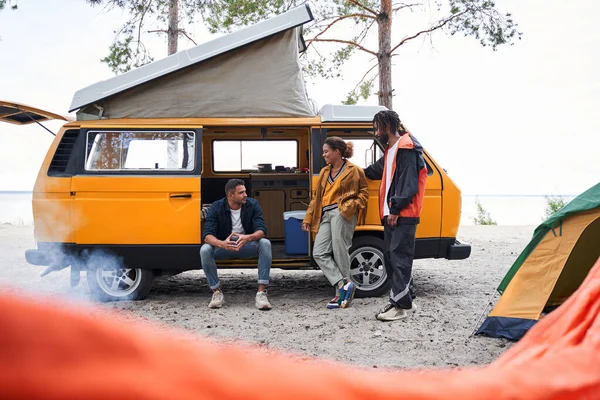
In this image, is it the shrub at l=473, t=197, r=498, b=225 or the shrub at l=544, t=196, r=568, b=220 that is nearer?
the shrub at l=544, t=196, r=568, b=220

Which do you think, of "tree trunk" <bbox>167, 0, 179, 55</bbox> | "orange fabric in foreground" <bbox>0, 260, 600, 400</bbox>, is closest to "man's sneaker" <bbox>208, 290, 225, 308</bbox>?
"orange fabric in foreground" <bbox>0, 260, 600, 400</bbox>

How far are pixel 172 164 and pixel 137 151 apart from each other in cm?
43

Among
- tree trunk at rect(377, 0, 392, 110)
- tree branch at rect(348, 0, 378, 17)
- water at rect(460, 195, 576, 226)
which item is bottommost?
water at rect(460, 195, 576, 226)

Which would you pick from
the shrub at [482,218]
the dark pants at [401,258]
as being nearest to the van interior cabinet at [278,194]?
the dark pants at [401,258]

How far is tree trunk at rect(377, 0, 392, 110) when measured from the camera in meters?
12.5

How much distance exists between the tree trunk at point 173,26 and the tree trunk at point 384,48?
189 inches

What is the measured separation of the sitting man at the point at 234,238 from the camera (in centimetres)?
628

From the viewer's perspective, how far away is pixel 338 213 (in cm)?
629

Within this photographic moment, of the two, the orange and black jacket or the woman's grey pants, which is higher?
the orange and black jacket

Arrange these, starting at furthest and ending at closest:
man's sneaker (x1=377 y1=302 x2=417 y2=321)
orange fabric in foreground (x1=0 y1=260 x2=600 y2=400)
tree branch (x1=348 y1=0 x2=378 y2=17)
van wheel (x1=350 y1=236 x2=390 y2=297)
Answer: tree branch (x1=348 y1=0 x2=378 y2=17) < van wheel (x1=350 y1=236 x2=390 y2=297) < man's sneaker (x1=377 y1=302 x2=417 y2=321) < orange fabric in foreground (x1=0 y1=260 x2=600 y2=400)

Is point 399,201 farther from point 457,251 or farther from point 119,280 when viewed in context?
point 119,280

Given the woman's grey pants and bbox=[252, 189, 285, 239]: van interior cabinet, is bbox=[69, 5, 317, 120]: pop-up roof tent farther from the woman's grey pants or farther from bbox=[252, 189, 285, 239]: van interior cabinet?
bbox=[252, 189, 285, 239]: van interior cabinet

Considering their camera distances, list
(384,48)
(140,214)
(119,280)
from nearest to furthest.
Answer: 1. (140,214)
2. (119,280)
3. (384,48)

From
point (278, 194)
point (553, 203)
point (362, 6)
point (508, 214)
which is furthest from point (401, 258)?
point (508, 214)
